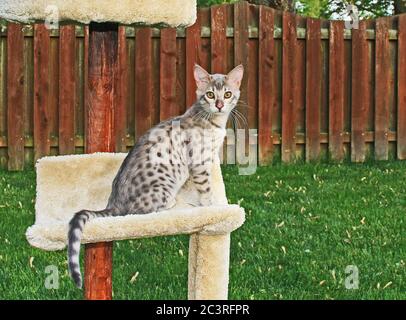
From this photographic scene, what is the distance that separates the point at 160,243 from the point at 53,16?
7.31ft

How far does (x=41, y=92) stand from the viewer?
760 centimetres

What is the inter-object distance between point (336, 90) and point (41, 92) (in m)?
2.73

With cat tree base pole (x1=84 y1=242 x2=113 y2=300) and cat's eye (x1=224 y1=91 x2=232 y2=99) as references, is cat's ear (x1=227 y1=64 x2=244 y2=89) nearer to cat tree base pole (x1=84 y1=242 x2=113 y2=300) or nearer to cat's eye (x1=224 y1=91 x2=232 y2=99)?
cat's eye (x1=224 y1=91 x2=232 y2=99)

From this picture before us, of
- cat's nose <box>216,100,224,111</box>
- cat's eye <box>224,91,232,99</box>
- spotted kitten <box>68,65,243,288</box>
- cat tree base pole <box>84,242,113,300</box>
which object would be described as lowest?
cat tree base pole <box>84,242,113,300</box>

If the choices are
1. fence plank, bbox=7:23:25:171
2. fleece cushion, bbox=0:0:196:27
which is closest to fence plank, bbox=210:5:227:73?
fence plank, bbox=7:23:25:171

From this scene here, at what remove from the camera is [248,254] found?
482 cm

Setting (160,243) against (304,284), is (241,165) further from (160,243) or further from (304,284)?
(304,284)

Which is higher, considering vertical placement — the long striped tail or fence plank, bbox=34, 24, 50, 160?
fence plank, bbox=34, 24, 50, 160

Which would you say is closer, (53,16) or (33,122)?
(53,16)

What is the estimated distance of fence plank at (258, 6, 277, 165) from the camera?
7.86 metres

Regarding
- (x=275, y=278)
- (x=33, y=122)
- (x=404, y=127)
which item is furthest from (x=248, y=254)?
(x=404, y=127)

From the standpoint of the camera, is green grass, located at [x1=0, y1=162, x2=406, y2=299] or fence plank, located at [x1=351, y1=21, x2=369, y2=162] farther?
fence plank, located at [x1=351, y1=21, x2=369, y2=162]

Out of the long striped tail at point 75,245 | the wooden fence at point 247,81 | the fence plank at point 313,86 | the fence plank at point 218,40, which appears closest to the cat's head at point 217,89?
the long striped tail at point 75,245

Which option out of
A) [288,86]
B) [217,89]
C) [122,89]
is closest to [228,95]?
[217,89]
